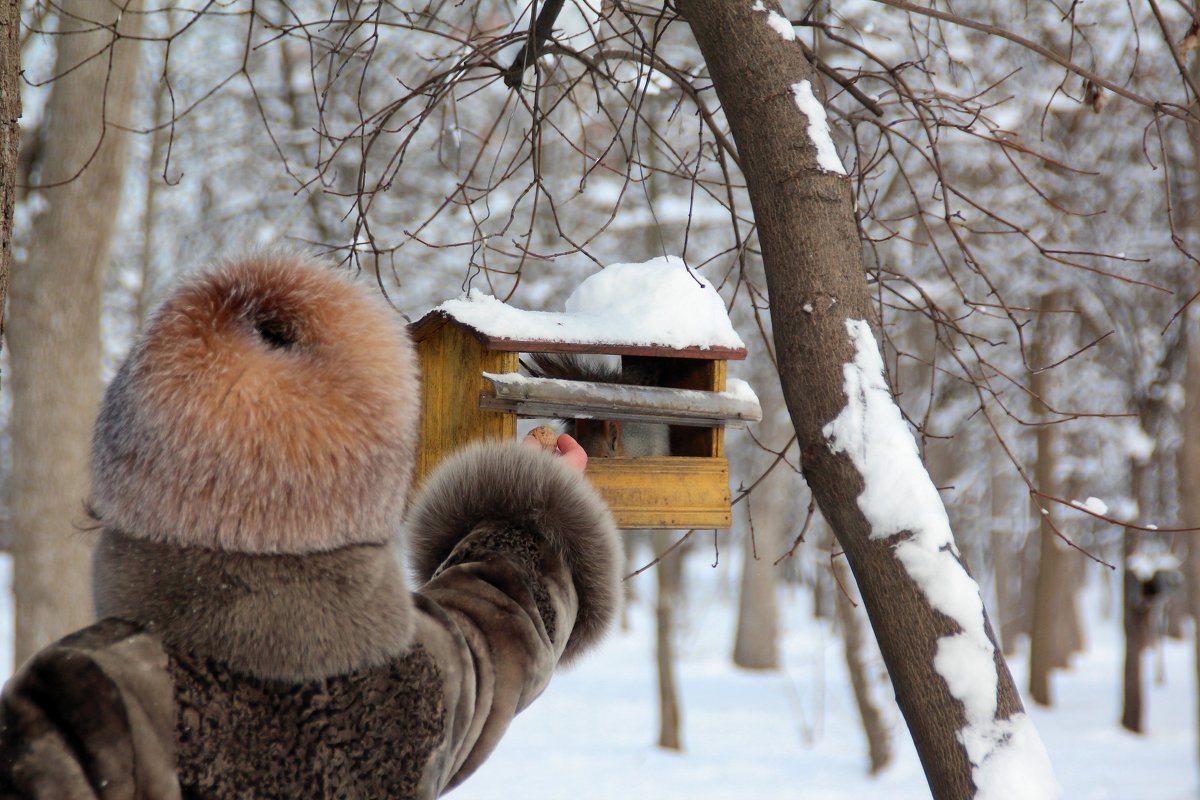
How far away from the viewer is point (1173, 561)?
36.0 ft

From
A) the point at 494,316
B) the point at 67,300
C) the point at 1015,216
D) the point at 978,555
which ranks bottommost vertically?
the point at 978,555

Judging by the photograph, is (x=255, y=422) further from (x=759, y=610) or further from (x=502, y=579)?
(x=759, y=610)

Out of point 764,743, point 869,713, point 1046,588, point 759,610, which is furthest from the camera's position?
point 759,610

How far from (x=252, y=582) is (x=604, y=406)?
1.03 metres

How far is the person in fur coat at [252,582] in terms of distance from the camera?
137 centimetres

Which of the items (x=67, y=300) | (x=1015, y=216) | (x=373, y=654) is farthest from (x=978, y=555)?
(x=373, y=654)

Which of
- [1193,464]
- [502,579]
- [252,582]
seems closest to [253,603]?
[252,582]

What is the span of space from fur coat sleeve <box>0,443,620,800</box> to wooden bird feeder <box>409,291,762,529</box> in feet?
1.04

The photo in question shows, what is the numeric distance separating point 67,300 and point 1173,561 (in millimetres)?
10430

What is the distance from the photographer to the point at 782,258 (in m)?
2.21

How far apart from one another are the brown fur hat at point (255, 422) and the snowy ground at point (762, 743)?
18.2ft

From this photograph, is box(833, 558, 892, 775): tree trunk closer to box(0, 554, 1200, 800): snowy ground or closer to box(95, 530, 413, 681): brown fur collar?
box(0, 554, 1200, 800): snowy ground

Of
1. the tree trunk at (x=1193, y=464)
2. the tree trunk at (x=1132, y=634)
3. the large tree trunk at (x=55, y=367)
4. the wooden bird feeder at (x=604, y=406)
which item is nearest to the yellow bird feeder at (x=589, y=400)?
the wooden bird feeder at (x=604, y=406)

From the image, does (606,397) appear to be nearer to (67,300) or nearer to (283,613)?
(283,613)
